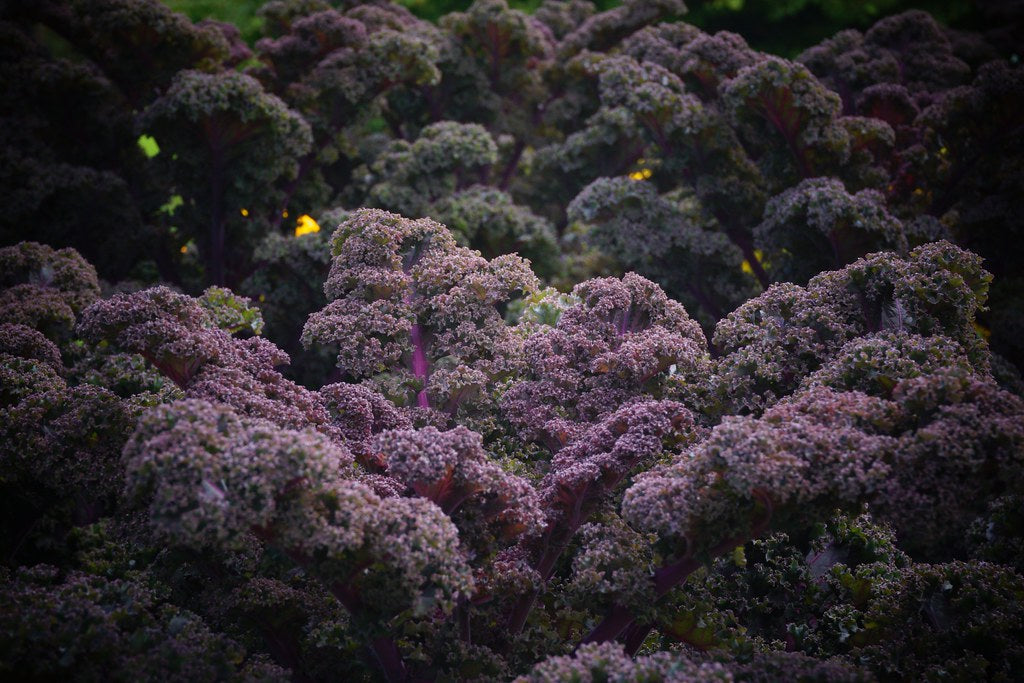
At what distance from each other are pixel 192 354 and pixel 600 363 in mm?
1483

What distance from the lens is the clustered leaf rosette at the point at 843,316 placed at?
2.85m

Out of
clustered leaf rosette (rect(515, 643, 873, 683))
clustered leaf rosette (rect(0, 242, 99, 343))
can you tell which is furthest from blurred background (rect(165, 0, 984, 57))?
clustered leaf rosette (rect(515, 643, 873, 683))

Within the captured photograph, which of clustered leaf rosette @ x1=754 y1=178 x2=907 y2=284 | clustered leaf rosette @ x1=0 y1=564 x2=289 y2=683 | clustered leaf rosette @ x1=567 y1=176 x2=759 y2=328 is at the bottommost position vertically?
clustered leaf rosette @ x1=0 y1=564 x2=289 y2=683

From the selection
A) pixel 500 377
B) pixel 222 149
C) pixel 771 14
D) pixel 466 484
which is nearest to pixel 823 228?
pixel 500 377

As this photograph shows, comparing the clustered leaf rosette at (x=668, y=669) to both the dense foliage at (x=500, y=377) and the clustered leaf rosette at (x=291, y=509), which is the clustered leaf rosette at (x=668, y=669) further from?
the clustered leaf rosette at (x=291, y=509)

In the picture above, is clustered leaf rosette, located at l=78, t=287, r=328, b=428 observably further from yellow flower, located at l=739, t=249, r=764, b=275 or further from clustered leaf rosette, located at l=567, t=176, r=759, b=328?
yellow flower, located at l=739, t=249, r=764, b=275

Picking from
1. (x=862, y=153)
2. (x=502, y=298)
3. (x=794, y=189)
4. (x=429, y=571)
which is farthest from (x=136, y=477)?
(x=862, y=153)

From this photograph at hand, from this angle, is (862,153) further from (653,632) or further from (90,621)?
(90,621)

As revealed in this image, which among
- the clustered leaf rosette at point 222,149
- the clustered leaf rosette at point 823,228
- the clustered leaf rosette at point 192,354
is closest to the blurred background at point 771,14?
the clustered leaf rosette at point 222,149

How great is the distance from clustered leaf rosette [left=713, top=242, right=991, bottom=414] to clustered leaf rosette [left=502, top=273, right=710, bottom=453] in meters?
0.20

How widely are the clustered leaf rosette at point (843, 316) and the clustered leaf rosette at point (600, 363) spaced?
0.20 metres

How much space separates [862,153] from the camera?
465 centimetres

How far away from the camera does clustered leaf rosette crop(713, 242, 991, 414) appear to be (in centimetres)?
285

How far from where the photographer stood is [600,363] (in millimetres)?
3133
